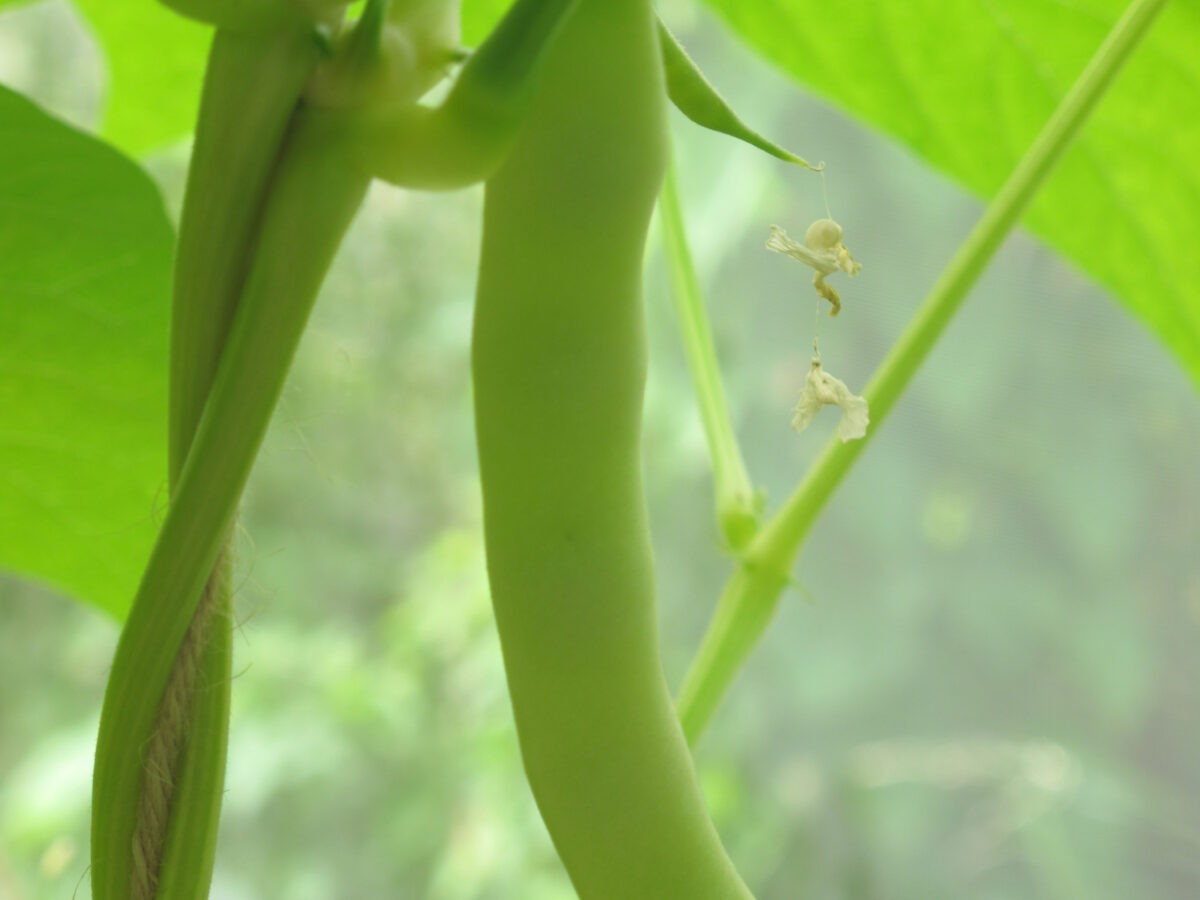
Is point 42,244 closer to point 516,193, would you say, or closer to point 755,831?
point 516,193

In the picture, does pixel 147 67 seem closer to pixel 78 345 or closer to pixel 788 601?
pixel 78 345

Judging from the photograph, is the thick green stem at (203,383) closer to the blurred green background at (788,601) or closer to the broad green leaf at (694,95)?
the broad green leaf at (694,95)

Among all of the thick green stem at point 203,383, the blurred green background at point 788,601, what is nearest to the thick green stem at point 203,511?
the thick green stem at point 203,383

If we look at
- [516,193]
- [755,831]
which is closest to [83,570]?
[516,193]

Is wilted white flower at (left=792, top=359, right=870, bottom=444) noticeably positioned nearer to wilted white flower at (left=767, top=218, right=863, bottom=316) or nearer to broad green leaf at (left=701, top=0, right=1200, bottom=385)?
wilted white flower at (left=767, top=218, right=863, bottom=316)

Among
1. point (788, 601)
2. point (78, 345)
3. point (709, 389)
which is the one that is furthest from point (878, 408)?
point (788, 601)
